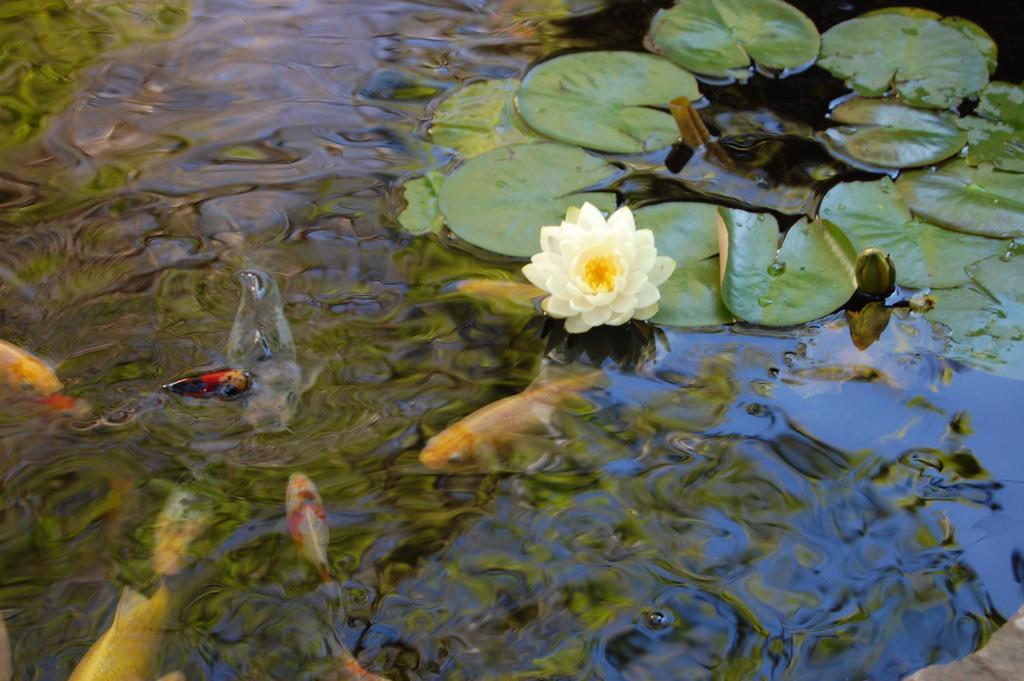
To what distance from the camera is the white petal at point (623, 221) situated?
6.28 ft

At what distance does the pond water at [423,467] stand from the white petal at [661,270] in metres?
0.13

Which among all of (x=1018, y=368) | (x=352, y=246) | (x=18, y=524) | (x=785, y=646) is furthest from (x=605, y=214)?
(x=18, y=524)

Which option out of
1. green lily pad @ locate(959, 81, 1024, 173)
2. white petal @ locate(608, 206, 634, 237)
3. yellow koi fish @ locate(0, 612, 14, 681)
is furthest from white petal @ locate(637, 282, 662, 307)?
yellow koi fish @ locate(0, 612, 14, 681)

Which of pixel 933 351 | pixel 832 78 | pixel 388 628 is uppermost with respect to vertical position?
pixel 832 78

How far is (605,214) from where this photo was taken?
2129 millimetres

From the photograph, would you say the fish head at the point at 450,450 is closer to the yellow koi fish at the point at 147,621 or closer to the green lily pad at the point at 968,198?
the yellow koi fish at the point at 147,621

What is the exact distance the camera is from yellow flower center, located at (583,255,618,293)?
190cm

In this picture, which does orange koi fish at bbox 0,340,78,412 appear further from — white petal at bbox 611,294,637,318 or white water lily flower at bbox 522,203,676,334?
white petal at bbox 611,294,637,318

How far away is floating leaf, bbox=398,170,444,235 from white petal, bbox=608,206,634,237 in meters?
0.42

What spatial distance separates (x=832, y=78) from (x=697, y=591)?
1.54 meters

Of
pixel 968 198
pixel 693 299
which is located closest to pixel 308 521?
pixel 693 299

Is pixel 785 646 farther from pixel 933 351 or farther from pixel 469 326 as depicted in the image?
pixel 469 326

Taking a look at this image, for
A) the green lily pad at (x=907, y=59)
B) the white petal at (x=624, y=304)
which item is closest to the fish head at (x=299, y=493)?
the white petal at (x=624, y=304)

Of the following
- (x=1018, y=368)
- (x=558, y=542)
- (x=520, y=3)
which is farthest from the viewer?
(x=520, y=3)
